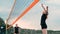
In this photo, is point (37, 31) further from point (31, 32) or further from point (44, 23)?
point (44, 23)

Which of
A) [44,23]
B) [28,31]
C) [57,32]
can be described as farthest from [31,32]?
[44,23]

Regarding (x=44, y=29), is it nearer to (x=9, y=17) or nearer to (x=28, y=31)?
(x=9, y=17)

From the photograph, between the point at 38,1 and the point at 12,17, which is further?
the point at 12,17

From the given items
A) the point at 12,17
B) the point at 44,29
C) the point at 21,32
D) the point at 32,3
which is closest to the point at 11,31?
the point at 21,32

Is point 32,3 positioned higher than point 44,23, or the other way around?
point 32,3

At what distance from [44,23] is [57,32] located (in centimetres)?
1381

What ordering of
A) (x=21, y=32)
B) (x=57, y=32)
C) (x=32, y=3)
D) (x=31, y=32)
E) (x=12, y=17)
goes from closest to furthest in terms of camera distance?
1. (x=32, y=3)
2. (x=12, y=17)
3. (x=57, y=32)
4. (x=31, y=32)
5. (x=21, y=32)

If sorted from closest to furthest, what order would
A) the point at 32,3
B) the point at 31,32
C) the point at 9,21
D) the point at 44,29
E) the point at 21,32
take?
the point at 44,29 → the point at 32,3 → the point at 9,21 → the point at 31,32 → the point at 21,32

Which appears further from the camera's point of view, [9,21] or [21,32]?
[21,32]

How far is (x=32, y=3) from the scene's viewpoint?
14.9m

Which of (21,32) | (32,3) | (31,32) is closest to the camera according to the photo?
(32,3)

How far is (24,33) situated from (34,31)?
2.17m

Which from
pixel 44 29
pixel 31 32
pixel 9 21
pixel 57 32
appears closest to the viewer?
pixel 44 29

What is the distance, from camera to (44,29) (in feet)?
42.3
